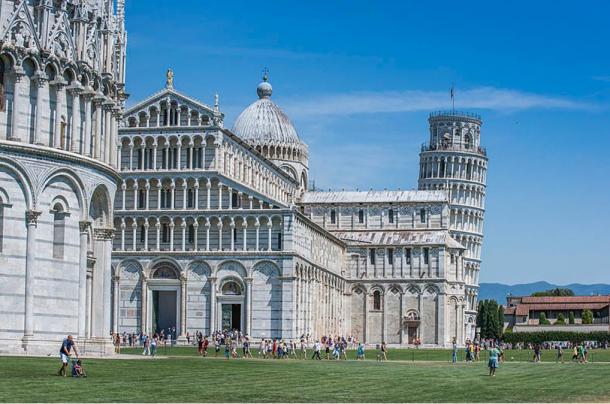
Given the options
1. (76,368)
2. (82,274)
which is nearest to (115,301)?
(82,274)

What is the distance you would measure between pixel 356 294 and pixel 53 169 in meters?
80.5

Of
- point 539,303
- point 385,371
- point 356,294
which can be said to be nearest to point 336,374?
point 385,371

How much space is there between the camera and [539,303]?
182 m

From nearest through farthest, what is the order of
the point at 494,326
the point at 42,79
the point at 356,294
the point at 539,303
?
the point at 42,79 < the point at 356,294 < the point at 494,326 < the point at 539,303

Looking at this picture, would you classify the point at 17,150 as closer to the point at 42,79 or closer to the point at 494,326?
the point at 42,79

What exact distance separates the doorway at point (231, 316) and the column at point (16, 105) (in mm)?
50508

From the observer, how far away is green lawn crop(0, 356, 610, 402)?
→ 33938 mm

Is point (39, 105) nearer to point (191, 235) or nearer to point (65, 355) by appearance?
point (65, 355)

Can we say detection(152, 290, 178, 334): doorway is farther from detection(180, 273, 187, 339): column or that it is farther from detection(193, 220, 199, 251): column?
detection(193, 220, 199, 251): column

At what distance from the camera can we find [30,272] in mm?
51875

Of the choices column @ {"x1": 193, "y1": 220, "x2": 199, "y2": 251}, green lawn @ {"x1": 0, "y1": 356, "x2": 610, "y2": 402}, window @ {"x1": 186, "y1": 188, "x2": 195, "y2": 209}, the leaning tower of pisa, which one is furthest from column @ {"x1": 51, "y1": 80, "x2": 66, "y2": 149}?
the leaning tower of pisa

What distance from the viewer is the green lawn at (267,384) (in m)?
Result: 33.9

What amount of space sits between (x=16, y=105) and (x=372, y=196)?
88440 mm

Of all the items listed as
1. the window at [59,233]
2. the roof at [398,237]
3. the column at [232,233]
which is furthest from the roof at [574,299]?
the window at [59,233]
